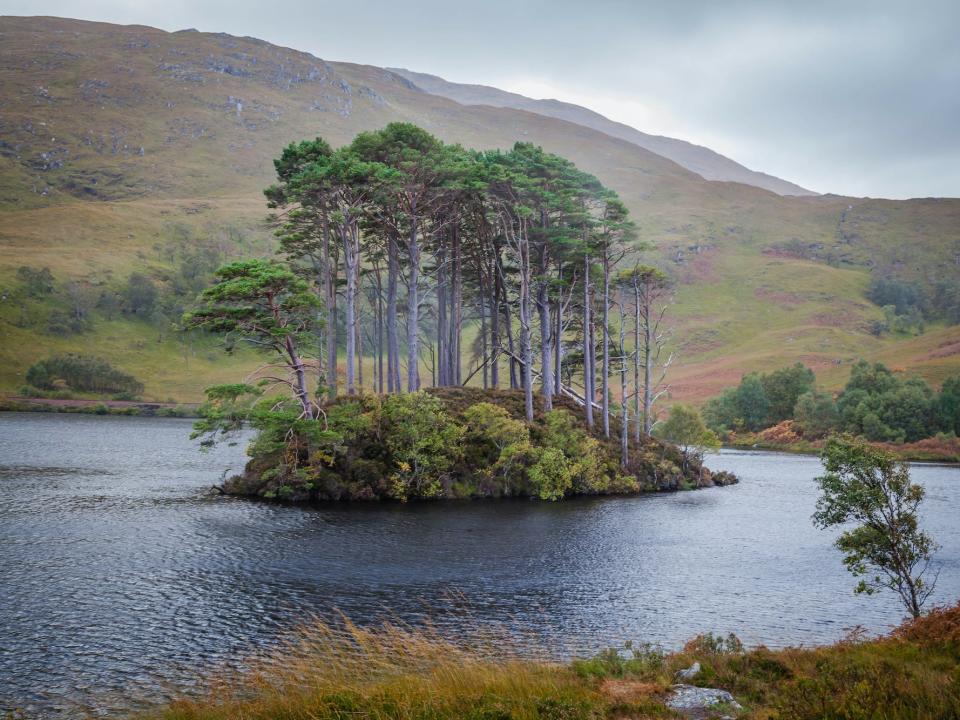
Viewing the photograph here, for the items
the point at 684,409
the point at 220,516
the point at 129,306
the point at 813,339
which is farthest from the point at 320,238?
the point at 813,339

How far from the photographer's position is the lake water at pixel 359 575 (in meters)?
20.1

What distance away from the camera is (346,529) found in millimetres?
37250

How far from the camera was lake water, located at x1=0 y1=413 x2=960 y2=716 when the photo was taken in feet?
66.1

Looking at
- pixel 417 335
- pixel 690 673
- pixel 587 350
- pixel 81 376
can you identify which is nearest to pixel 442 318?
pixel 417 335

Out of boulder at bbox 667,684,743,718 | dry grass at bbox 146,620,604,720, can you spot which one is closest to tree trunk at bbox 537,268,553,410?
dry grass at bbox 146,620,604,720

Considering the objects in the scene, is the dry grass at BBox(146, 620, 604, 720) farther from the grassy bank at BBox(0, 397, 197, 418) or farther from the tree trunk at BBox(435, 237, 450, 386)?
the grassy bank at BBox(0, 397, 197, 418)

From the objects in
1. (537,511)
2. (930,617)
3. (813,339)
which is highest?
(813,339)

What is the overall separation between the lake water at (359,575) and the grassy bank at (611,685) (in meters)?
4.29

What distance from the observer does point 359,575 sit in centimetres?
2803

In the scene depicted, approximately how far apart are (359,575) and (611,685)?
16667 mm

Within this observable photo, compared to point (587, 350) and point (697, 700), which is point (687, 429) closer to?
point (587, 350)

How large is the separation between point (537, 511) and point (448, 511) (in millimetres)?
6706

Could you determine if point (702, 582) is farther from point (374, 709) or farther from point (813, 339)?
point (813, 339)

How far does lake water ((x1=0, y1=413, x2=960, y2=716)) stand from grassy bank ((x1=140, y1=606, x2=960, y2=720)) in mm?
4293
